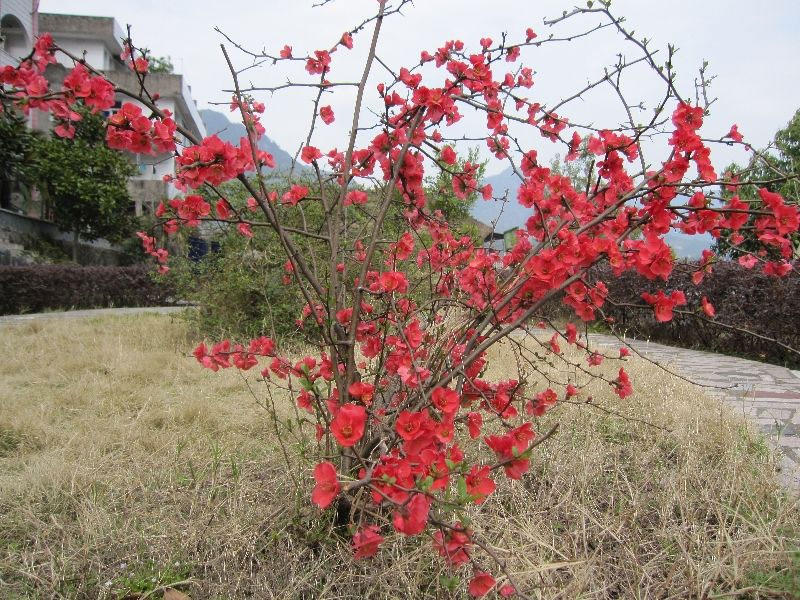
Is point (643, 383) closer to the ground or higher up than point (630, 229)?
closer to the ground

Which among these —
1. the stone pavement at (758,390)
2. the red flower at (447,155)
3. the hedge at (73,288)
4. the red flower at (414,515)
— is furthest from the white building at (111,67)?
the red flower at (414,515)

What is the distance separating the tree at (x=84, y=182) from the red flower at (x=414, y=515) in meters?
15.6

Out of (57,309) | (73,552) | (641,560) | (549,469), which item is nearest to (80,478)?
(73,552)

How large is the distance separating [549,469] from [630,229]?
1070 mm

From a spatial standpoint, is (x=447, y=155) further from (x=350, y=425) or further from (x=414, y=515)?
(x=414, y=515)

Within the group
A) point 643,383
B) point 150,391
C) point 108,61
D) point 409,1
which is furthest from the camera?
point 108,61

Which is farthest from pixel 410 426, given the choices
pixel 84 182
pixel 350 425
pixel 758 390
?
pixel 84 182

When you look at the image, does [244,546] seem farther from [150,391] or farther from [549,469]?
[150,391]

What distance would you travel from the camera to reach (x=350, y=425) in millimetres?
1139

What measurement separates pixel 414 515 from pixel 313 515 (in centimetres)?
71

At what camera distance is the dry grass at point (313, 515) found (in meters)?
1.50

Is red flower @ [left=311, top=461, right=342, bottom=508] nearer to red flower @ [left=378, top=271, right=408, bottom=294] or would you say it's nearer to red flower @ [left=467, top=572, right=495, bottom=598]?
red flower @ [left=467, top=572, right=495, bottom=598]

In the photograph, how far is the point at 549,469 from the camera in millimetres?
2150

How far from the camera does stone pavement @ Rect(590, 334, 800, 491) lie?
102 inches
